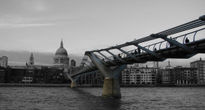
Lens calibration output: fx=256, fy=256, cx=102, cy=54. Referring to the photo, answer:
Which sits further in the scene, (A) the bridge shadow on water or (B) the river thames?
(B) the river thames

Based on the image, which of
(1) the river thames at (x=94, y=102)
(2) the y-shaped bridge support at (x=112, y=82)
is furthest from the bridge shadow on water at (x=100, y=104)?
(2) the y-shaped bridge support at (x=112, y=82)

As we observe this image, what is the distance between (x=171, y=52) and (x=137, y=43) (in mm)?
7717

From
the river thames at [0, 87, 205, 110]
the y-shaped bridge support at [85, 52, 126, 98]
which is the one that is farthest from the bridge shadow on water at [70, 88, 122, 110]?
the y-shaped bridge support at [85, 52, 126, 98]

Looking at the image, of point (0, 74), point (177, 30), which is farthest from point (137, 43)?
point (0, 74)

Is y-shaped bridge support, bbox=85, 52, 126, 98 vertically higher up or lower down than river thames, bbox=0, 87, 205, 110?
higher up

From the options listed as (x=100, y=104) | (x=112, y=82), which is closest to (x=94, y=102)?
(x=100, y=104)

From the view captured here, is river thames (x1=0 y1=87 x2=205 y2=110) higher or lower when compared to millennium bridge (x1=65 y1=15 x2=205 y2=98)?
lower

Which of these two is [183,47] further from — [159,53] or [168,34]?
[159,53]

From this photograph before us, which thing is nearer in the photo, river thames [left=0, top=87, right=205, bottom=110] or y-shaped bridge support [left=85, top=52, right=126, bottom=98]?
river thames [left=0, top=87, right=205, bottom=110]

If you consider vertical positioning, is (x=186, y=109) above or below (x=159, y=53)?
below

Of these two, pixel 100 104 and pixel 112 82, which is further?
pixel 112 82

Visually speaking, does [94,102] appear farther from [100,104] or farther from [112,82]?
[112,82]

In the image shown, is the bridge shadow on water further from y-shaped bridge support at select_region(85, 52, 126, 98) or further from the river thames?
y-shaped bridge support at select_region(85, 52, 126, 98)

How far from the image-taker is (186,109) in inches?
1554
